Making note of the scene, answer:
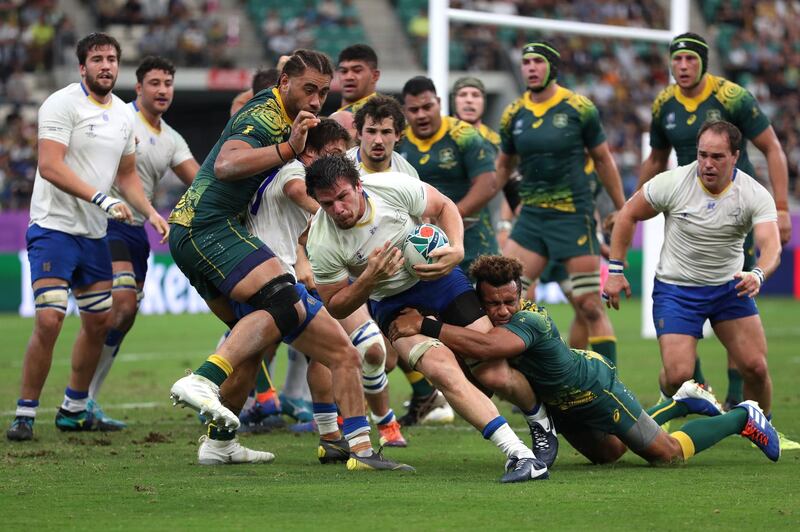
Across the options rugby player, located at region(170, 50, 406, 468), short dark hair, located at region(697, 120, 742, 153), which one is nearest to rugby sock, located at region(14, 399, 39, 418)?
rugby player, located at region(170, 50, 406, 468)

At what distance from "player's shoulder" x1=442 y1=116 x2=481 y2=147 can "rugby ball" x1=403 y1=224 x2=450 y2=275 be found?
3.34m

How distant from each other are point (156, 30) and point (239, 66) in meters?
2.13

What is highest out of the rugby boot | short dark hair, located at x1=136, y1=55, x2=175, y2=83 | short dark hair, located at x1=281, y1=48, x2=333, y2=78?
short dark hair, located at x1=136, y1=55, x2=175, y2=83

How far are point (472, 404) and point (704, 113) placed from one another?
410 centimetres

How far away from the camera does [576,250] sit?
10.7 metres

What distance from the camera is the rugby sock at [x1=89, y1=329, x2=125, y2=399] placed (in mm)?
9875

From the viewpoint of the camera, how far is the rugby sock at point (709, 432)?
24.2 ft

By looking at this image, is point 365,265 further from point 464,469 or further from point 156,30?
point 156,30

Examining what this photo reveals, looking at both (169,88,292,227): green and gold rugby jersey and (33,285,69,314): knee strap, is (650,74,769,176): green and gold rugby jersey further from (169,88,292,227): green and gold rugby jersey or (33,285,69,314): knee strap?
(33,285,69,314): knee strap

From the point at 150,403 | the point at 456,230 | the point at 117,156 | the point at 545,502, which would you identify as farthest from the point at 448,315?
the point at 150,403

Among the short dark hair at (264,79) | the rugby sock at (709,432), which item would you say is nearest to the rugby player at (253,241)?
the rugby sock at (709,432)

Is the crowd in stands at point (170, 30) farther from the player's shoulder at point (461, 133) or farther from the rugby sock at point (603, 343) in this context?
the rugby sock at point (603, 343)

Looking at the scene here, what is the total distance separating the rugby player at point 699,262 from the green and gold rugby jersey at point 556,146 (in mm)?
2181

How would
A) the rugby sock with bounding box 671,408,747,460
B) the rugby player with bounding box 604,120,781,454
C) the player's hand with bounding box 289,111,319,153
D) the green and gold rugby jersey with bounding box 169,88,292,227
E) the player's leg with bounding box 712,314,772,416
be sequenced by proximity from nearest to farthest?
1. the player's hand with bounding box 289,111,319,153
2. the green and gold rugby jersey with bounding box 169,88,292,227
3. the rugby sock with bounding box 671,408,747,460
4. the rugby player with bounding box 604,120,781,454
5. the player's leg with bounding box 712,314,772,416
